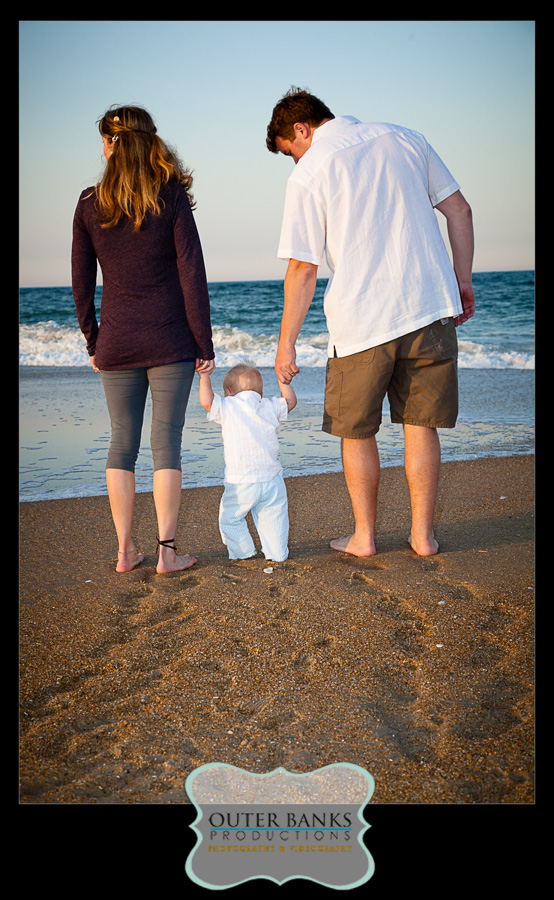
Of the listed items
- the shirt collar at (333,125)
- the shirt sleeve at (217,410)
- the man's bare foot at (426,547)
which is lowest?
the man's bare foot at (426,547)

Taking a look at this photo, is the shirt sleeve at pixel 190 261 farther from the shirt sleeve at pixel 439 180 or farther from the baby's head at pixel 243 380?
the shirt sleeve at pixel 439 180

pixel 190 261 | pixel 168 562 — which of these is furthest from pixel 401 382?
pixel 168 562

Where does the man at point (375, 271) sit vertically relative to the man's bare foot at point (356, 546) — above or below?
above

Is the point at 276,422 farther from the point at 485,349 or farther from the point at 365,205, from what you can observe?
the point at 485,349

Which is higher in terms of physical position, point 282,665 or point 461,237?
point 461,237

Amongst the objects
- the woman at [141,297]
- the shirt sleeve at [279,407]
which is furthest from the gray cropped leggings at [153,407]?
the shirt sleeve at [279,407]

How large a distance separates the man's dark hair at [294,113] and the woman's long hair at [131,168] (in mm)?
484

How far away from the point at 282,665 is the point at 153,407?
115 cm

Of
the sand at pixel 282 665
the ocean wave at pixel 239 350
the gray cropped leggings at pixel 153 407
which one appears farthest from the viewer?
the ocean wave at pixel 239 350

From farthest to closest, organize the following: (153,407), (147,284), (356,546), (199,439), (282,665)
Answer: (199,439)
(356,546)
(153,407)
(147,284)
(282,665)

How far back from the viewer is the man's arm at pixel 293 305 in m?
2.66

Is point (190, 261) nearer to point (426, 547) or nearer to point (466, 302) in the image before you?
point (466, 302)

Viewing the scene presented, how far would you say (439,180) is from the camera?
2.75m

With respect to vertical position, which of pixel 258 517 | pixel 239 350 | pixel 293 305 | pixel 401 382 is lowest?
pixel 258 517
